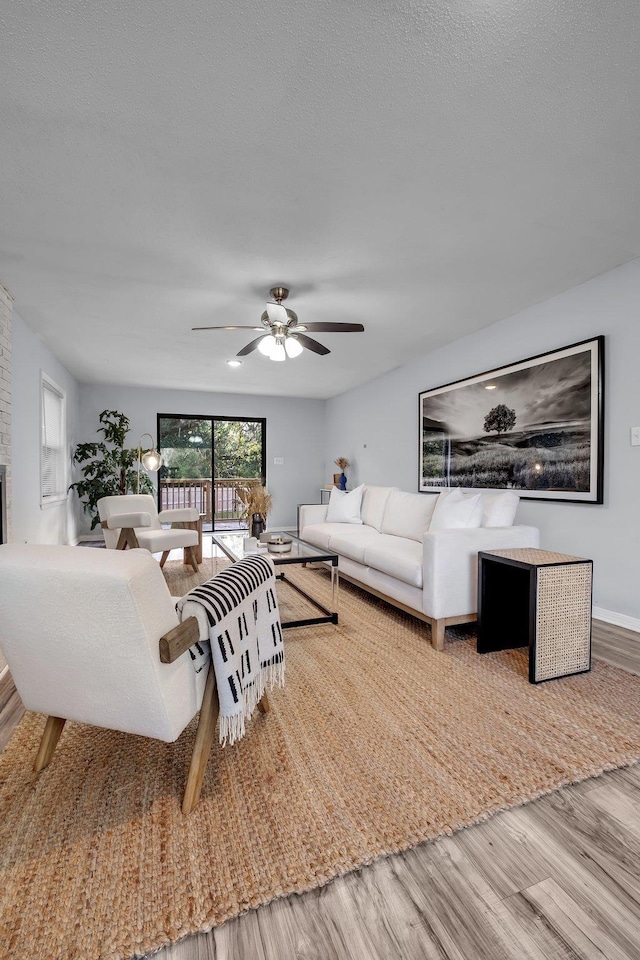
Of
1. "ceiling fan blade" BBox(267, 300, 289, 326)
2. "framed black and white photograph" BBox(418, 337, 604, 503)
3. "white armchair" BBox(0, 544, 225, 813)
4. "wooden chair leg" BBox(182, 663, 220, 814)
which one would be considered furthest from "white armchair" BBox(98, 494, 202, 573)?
"wooden chair leg" BBox(182, 663, 220, 814)

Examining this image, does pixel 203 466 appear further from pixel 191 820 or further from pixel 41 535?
pixel 191 820

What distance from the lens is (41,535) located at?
4301mm

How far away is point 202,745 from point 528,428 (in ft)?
11.0

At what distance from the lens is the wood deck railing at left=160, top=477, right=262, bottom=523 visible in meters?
7.58

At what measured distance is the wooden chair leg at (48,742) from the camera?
1560 millimetres

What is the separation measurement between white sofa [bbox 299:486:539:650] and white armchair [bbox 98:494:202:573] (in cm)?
140

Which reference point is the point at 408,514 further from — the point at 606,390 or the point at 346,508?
the point at 606,390

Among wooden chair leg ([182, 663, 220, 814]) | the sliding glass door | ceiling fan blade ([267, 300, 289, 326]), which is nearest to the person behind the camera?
wooden chair leg ([182, 663, 220, 814])

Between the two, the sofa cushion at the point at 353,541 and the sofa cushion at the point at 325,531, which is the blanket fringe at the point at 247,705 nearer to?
the sofa cushion at the point at 353,541

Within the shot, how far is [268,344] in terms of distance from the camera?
3.33m

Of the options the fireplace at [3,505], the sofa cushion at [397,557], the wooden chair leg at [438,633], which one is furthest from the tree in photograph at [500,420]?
the fireplace at [3,505]

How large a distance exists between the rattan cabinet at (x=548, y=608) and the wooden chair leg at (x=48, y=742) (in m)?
2.07

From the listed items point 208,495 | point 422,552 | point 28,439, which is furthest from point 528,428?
point 208,495

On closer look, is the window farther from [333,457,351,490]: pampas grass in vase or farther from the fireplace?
[333,457,351,490]: pampas grass in vase
